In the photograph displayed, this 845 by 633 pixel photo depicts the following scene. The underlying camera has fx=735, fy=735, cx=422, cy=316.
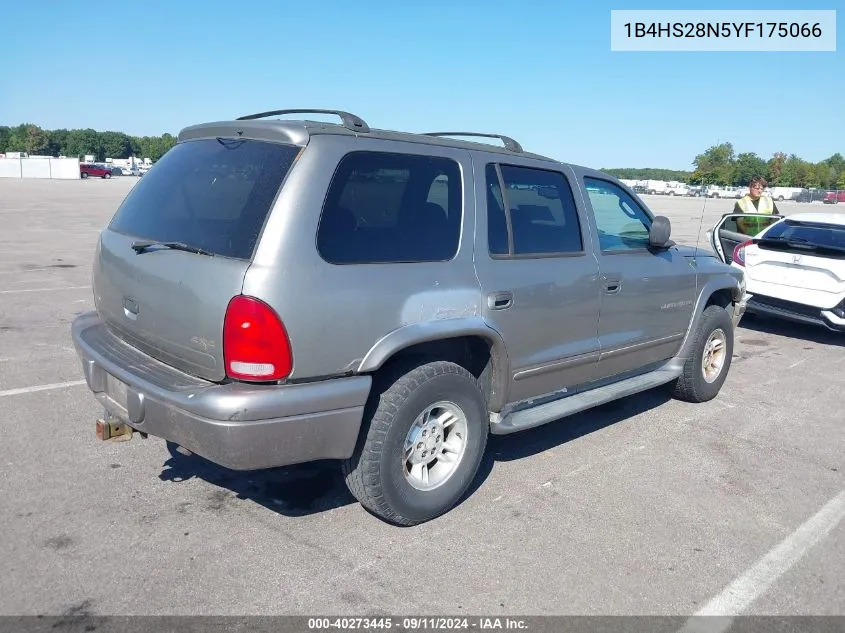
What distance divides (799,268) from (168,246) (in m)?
7.27

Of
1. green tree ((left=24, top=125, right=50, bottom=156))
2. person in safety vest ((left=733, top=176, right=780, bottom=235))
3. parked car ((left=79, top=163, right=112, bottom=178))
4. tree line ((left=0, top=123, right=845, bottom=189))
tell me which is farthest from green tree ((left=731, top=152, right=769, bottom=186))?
green tree ((left=24, top=125, right=50, bottom=156))

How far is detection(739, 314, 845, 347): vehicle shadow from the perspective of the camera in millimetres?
8711

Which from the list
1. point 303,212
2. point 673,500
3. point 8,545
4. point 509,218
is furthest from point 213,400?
point 673,500

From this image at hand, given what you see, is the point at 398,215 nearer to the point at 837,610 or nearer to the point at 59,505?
the point at 59,505

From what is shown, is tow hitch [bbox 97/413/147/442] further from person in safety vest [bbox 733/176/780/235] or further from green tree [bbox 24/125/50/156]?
green tree [bbox 24/125/50/156]

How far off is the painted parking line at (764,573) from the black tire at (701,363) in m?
1.62

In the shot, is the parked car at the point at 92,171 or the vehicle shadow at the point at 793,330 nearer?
the vehicle shadow at the point at 793,330

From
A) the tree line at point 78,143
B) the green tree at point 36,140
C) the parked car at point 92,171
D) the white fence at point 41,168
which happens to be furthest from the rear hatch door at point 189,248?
the green tree at point 36,140

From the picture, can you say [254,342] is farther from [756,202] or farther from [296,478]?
[756,202]

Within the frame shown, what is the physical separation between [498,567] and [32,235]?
1602 centimetres

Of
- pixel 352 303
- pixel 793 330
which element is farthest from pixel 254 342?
pixel 793 330

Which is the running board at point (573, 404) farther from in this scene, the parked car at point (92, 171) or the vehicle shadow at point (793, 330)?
the parked car at point (92, 171)

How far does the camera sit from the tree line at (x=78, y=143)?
11638 centimetres

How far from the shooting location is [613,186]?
5004 millimetres
